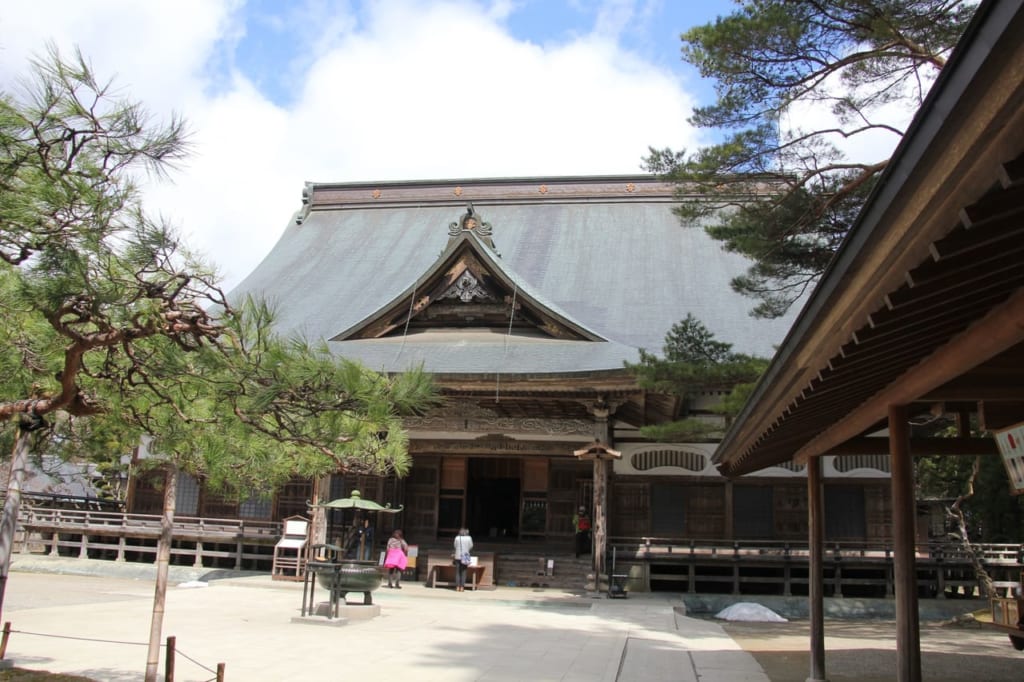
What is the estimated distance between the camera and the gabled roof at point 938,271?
1.89 metres

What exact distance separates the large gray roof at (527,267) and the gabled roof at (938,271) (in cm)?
1041

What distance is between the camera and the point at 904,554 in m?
5.05

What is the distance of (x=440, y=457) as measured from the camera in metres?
18.4

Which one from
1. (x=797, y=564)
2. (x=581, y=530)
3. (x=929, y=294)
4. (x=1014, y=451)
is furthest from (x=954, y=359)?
(x=581, y=530)

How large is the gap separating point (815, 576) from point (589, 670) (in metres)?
2.40

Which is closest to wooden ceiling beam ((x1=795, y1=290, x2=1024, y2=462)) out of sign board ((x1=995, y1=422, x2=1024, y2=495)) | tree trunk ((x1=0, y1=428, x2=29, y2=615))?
sign board ((x1=995, y1=422, x2=1024, y2=495))

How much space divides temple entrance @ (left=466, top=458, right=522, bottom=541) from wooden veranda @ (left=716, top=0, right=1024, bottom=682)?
46.7 feet

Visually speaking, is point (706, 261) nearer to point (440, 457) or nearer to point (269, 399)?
point (440, 457)

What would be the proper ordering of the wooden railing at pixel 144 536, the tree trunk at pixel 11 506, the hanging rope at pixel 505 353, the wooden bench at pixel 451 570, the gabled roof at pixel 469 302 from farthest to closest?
the wooden railing at pixel 144 536
the gabled roof at pixel 469 302
the wooden bench at pixel 451 570
the hanging rope at pixel 505 353
the tree trunk at pixel 11 506

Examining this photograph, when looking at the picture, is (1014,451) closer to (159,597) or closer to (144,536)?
(159,597)

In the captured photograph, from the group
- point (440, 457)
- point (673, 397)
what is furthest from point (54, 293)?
point (440, 457)

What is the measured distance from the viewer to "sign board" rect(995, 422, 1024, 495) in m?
5.44

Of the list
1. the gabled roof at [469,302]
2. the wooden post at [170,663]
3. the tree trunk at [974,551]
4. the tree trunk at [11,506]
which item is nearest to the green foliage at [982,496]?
the tree trunk at [974,551]

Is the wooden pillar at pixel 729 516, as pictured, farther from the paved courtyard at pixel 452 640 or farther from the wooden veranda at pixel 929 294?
the wooden veranda at pixel 929 294
